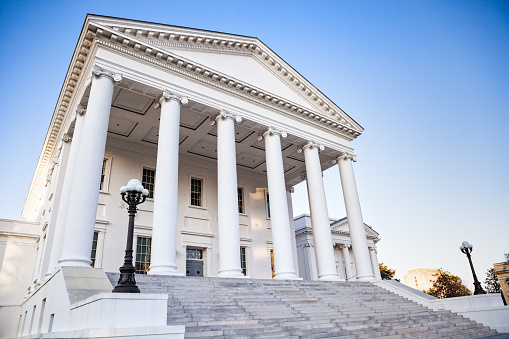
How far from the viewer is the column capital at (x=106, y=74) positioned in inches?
546

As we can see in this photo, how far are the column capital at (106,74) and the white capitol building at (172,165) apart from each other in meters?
0.06

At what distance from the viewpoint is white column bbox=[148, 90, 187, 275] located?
12984 mm

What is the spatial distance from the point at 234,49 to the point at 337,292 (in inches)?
550

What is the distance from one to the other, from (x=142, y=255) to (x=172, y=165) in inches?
317

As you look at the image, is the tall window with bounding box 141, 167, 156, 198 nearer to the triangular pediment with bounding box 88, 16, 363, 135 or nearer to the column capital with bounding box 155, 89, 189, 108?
the column capital with bounding box 155, 89, 189, 108

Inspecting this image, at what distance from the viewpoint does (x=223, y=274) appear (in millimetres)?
14438

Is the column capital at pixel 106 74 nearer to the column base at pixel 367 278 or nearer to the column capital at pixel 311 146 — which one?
the column capital at pixel 311 146

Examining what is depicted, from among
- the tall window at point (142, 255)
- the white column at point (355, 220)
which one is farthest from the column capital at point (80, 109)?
→ the white column at point (355, 220)

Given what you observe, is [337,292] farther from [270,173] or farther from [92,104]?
[92,104]

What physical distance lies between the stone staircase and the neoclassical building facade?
5.68 feet

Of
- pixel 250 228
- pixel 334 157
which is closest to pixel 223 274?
pixel 250 228

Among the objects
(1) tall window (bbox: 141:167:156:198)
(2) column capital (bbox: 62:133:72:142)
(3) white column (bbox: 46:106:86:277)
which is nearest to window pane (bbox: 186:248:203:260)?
(1) tall window (bbox: 141:167:156:198)

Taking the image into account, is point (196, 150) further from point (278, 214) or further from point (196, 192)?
point (278, 214)

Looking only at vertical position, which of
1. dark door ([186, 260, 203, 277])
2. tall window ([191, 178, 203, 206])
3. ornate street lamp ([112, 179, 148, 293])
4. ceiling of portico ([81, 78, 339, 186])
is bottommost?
ornate street lamp ([112, 179, 148, 293])
